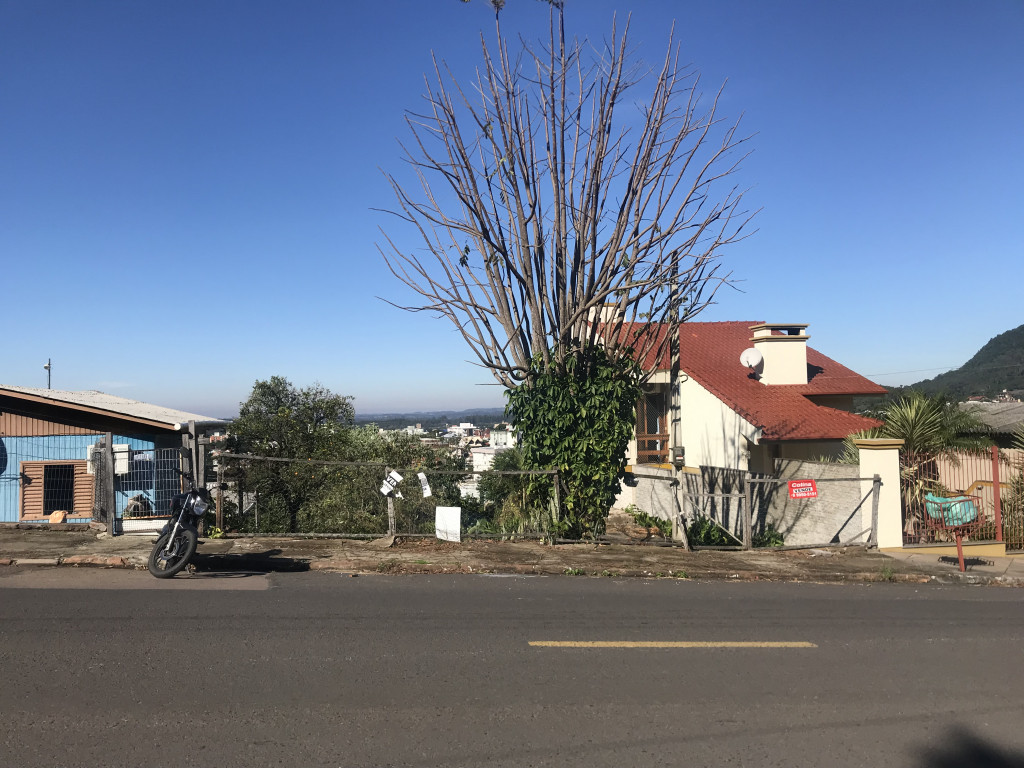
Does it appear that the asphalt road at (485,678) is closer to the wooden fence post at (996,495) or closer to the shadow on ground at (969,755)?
the shadow on ground at (969,755)

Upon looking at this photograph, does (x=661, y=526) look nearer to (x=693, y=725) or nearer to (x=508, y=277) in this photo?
(x=508, y=277)

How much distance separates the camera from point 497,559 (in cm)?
1056

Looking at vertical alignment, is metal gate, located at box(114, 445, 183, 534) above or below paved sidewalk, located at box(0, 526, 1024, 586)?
above

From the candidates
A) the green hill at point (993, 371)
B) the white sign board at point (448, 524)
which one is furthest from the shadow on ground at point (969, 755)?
the green hill at point (993, 371)

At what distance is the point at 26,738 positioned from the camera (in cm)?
444

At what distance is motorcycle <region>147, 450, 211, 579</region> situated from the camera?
887 cm

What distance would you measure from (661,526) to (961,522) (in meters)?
7.10

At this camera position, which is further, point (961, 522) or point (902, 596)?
point (961, 522)

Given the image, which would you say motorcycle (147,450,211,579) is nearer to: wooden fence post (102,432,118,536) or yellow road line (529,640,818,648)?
wooden fence post (102,432,118,536)

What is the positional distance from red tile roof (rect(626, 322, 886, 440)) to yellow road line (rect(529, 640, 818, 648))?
416 inches

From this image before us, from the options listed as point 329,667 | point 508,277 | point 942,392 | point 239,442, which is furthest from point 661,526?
point 329,667

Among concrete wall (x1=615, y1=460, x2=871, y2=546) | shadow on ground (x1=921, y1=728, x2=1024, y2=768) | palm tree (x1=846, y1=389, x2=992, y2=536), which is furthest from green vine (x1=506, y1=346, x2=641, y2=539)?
shadow on ground (x1=921, y1=728, x2=1024, y2=768)

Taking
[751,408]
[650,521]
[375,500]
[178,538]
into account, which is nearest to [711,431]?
[751,408]

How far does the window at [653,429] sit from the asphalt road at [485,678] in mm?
13093
